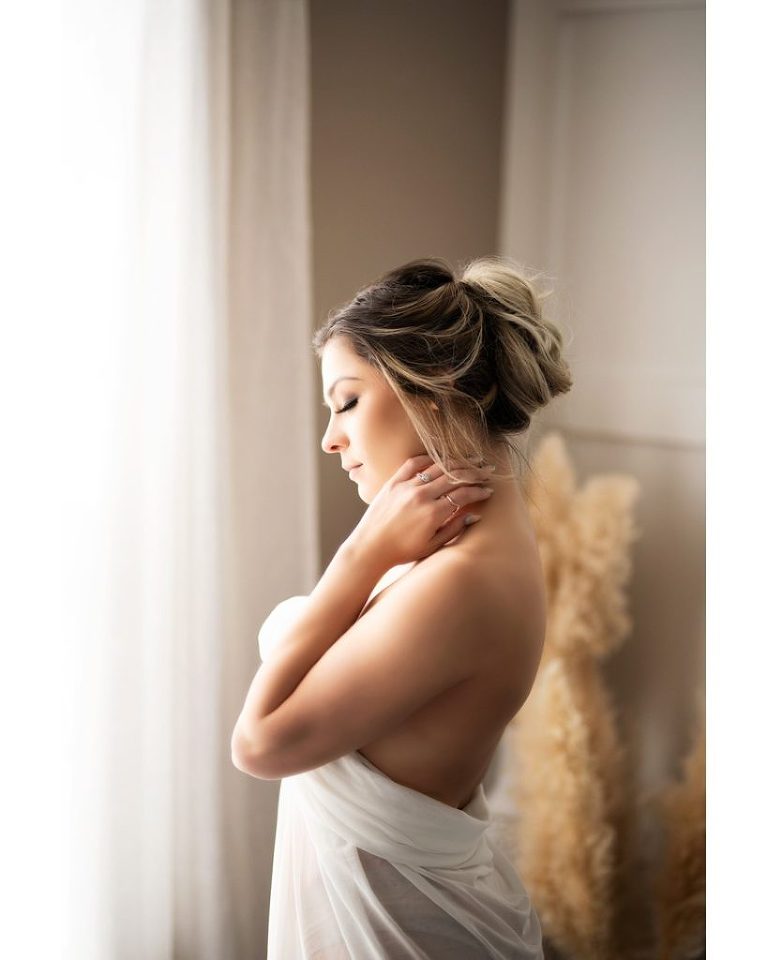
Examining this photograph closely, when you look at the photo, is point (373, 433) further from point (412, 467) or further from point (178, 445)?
point (178, 445)

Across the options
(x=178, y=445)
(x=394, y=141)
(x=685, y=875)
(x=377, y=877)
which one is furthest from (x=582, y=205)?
(x=377, y=877)

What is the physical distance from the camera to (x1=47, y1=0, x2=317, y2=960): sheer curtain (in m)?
1.50

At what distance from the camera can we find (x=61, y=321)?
1.41m

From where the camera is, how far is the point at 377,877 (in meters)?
1.09

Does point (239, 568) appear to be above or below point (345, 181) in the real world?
below

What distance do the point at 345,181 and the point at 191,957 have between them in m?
1.83

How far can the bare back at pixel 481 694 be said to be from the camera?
105 centimetres

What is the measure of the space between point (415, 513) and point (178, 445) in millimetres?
846

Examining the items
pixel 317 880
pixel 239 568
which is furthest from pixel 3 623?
pixel 239 568

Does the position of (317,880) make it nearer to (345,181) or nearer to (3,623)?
(3,623)

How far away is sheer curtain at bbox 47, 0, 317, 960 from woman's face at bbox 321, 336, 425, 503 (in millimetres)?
517

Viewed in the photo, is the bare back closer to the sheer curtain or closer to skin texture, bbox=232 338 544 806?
skin texture, bbox=232 338 544 806

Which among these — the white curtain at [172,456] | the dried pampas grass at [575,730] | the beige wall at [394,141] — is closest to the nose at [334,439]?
the white curtain at [172,456]
